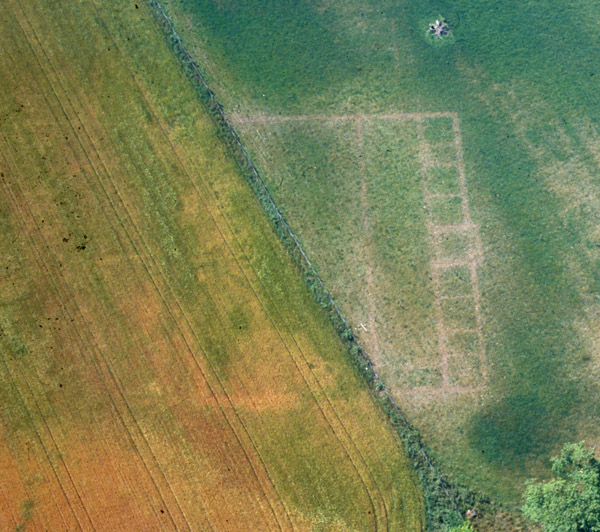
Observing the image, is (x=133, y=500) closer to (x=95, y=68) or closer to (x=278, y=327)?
(x=278, y=327)

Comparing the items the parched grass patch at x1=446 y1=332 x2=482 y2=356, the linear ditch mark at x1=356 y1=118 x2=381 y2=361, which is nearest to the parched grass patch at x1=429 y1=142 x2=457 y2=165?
the linear ditch mark at x1=356 y1=118 x2=381 y2=361

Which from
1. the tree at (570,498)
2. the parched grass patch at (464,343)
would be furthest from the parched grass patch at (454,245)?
the tree at (570,498)

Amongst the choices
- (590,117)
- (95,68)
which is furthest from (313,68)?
(590,117)

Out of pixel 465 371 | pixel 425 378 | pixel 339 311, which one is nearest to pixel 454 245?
pixel 465 371

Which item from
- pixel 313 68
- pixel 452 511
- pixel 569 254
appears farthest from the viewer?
pixel 313 68

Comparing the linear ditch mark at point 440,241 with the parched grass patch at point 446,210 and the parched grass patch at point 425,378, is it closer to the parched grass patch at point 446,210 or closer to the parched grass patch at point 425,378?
the parched grass patch at point 446,210

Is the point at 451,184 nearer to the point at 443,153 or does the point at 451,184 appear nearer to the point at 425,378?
the point at 443,153

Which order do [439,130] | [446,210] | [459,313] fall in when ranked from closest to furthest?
[459,313] < [446,210] < [439,130]
